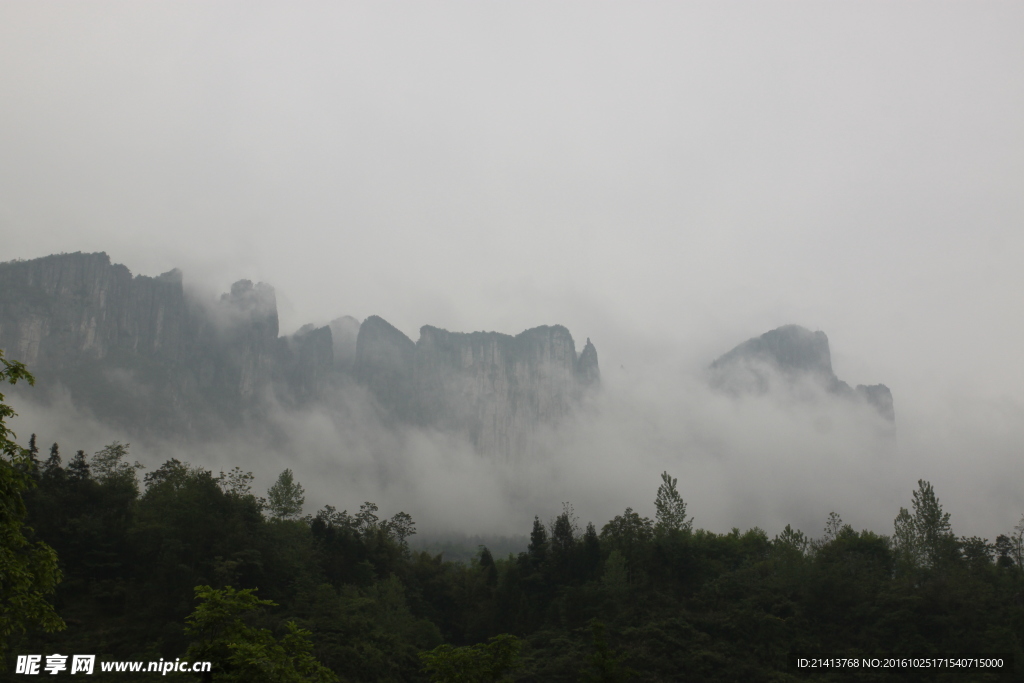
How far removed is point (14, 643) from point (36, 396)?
98622mm

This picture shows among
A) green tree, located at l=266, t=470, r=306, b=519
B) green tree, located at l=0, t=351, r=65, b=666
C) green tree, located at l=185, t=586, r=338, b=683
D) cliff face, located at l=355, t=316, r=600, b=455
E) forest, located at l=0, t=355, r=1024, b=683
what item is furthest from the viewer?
cliff face, located at l=355, t=316, r=600, b=455

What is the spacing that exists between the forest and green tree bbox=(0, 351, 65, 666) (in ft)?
42.5

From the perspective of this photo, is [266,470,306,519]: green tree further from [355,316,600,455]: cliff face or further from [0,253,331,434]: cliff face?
[355,316,600,455]: cliff face

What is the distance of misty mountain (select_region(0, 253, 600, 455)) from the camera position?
128875 millimetres

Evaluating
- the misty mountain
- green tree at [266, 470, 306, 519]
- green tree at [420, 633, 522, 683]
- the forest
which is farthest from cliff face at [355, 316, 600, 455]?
green tree at [420, 633, 522, 683]

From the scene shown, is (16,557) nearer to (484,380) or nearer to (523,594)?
(523,594)

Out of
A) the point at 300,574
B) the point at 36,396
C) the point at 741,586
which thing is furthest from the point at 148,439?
the point at 741,586

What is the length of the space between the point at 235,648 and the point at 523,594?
132ft

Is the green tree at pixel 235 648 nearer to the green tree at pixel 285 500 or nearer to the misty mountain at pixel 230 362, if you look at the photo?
the green tree at pixel 285 500

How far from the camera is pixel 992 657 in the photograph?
3734 cm

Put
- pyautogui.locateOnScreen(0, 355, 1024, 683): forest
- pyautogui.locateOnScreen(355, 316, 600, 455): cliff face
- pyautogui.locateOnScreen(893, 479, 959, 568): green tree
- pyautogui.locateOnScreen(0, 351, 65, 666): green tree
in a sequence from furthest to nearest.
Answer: pyautogui.locateOnScreen(355, 316, 600, 455): cliff face < pyautogui.locateOnScreen(893, 479, 959, 568): green tree < pyautogui.locateOnScreen(0, 355, 1024, 683): forest < pyautogui.locateOnScreen(0, 351, 65, 666): green tree

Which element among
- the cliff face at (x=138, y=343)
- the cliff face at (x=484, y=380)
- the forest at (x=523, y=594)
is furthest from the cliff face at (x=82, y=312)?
the forest at (x=523, y=594)

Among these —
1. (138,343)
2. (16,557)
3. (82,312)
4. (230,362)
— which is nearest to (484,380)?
(230,362)

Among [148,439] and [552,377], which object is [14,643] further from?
[552,377]
